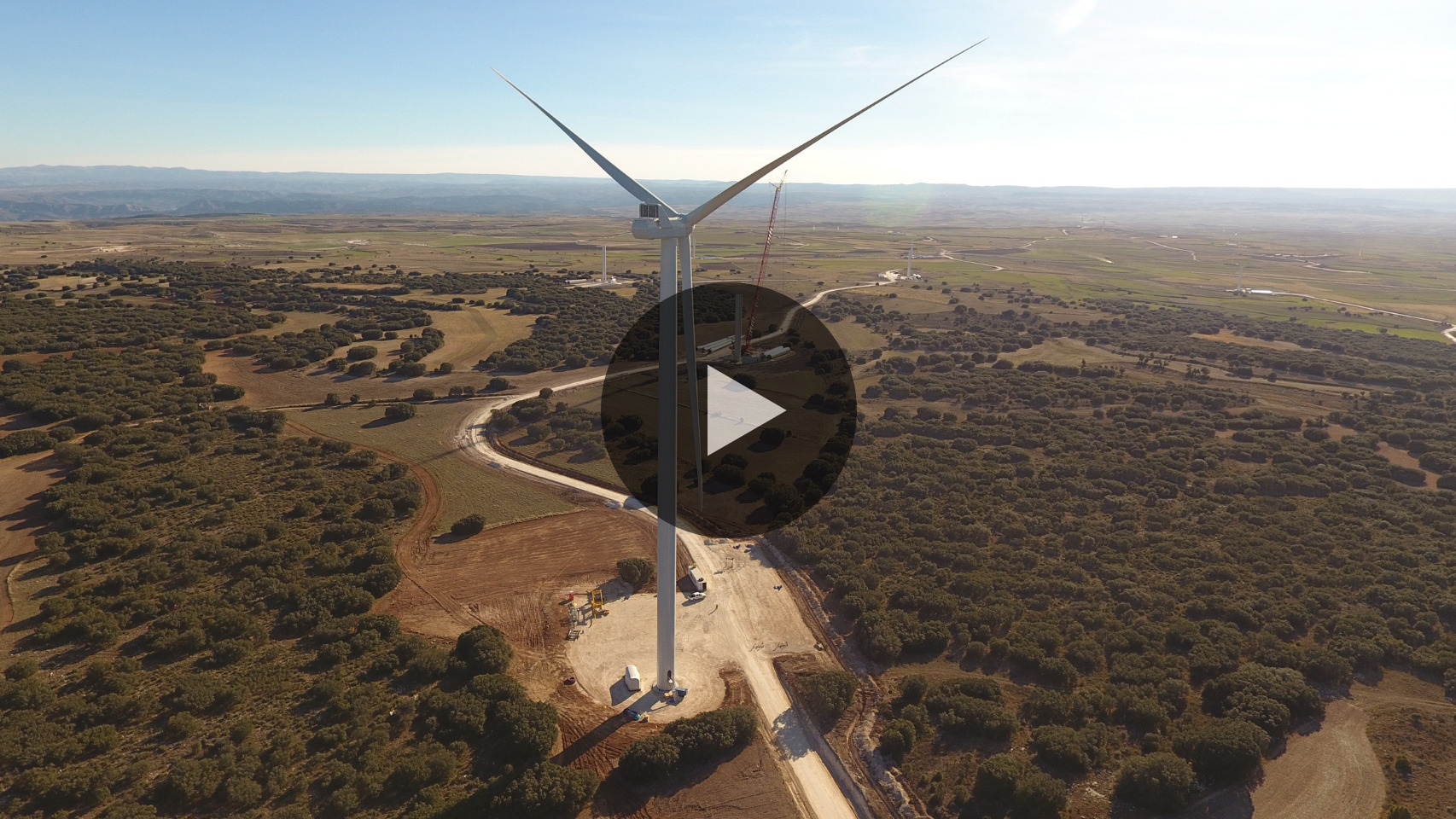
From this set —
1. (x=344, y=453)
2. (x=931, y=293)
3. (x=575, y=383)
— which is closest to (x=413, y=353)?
(x=575, y=383)

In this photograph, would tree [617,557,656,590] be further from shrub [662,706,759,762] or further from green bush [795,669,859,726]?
shrub [662,706,759,762]

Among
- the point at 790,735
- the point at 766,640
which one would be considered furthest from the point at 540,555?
the point at 790,735

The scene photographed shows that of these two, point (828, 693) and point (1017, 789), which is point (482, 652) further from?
point (1017, 789)

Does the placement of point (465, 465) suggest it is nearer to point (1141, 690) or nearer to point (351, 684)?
point (351, 684)

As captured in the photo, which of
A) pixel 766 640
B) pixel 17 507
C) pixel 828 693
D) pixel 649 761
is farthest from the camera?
pixel 17 507

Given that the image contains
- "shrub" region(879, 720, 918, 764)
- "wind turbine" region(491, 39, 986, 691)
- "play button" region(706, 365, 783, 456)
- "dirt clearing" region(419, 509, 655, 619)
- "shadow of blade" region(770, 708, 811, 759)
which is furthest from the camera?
"play button" region(706, 365, 783, 456)
